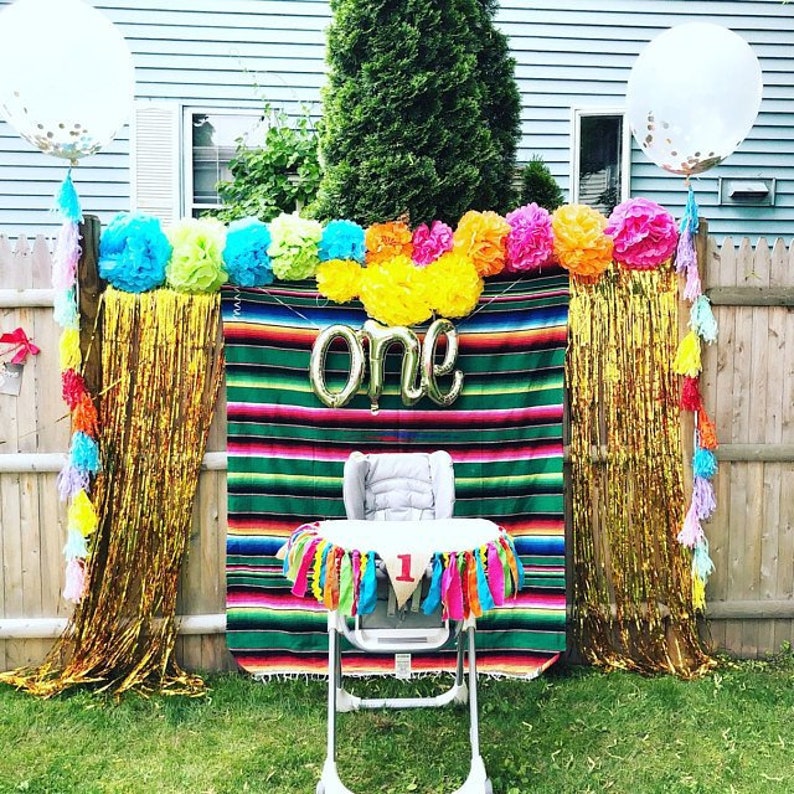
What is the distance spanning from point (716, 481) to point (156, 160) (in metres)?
4.66

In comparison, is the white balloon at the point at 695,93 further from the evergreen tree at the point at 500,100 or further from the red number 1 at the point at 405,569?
the red number 1 at the point at 405,569

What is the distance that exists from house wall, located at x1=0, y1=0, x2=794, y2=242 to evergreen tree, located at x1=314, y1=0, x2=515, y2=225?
282cm

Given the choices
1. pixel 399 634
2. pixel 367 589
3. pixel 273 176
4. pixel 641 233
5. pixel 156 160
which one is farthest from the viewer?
pixel 156 160

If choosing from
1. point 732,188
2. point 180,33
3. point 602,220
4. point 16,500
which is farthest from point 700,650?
point 180,33

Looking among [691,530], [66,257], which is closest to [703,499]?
[691,530]

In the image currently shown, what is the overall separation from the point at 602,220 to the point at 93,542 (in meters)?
2.51

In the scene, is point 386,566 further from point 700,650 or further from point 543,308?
point 700,650

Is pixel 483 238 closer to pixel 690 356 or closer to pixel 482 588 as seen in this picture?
pixel 690 356

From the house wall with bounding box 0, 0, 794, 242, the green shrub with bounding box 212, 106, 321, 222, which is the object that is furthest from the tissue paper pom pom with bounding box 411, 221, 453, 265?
the house wall with bounding box 0, 0, 794, 242

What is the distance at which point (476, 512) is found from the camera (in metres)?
3.52

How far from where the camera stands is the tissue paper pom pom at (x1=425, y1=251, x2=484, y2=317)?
11.0ft

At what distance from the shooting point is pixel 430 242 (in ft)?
11.1

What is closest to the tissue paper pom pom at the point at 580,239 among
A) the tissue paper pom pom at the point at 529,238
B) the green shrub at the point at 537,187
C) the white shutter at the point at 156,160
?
the tissue paper pom pom at the point at 529,238

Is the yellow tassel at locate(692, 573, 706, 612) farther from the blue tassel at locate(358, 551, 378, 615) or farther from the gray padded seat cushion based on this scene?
the blue tassel at locate(358, 551, 378, 615)
